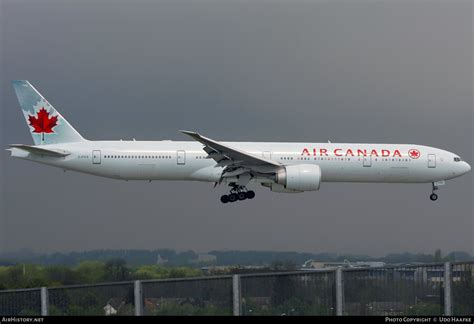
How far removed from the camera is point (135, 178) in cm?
3850

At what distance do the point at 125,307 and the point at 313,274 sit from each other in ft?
11.8

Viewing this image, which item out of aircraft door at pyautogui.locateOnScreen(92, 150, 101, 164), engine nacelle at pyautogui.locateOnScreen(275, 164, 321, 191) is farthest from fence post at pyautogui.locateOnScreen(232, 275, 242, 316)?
aircraft door at pyautogui.locateOnScreen(92, 150, 101, 164)

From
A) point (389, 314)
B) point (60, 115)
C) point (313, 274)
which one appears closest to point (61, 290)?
point (313, 274)

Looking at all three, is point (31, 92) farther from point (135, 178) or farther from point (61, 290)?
point (61, 290)

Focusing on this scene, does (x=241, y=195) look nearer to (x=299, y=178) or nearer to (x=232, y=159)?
(x=232, y=159)

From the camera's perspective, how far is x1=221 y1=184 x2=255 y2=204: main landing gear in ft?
129

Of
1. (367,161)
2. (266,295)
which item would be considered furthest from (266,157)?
(266,295)

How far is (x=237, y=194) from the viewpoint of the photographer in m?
39.5

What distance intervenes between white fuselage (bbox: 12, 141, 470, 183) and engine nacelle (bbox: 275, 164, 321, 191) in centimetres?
184

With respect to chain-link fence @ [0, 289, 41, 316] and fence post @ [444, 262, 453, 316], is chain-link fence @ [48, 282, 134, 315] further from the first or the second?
fence post @ [444, 262, 453, 316]

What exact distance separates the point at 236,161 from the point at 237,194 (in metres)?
2.19

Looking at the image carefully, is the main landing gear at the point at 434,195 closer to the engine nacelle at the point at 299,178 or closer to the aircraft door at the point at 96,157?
the engine nacelle at the point at 299,178

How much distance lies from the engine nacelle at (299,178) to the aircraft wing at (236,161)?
66cm

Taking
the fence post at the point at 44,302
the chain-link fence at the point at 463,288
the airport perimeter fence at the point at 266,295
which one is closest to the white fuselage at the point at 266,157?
the airport perimeter fence at the point at 266,295
